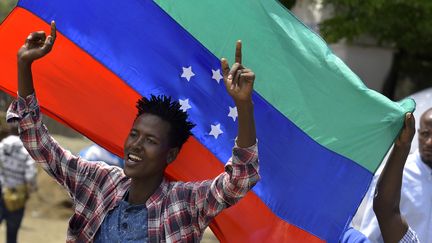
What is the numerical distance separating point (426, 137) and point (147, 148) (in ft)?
7.10

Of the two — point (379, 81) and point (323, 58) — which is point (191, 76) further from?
point (379, 81)

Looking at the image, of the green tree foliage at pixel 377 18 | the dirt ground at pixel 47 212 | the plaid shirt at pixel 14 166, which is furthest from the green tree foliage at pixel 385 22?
the dirt ground at pixel 47 212

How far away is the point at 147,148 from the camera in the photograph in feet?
12.5

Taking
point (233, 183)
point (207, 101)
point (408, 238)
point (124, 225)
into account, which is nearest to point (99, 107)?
point (207, 101)

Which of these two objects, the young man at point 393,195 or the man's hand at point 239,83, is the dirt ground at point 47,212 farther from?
the man's hand at point 239,83

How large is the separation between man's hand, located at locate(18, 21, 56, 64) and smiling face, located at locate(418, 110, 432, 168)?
249 cm

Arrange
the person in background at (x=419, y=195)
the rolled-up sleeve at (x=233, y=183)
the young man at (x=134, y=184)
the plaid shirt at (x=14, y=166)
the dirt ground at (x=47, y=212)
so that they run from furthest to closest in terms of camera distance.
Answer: the dirt ground at (x=47, y=212) → the plaid shirt at (x=14, y=166) → the person in background at (x=419, y=195) → the young man at (x=134, y=184) → the rolled-up sleeve at (x=233, y=183)

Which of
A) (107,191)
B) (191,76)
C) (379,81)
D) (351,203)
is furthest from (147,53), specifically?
(379,81)

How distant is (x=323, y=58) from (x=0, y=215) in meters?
5.70

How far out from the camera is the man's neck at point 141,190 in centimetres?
387

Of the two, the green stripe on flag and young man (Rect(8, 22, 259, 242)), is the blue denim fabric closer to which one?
young man (Rect(8, 22, 259, 242))

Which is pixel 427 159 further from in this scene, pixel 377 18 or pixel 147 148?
pixel 377 18

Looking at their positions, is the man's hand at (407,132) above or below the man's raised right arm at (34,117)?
below

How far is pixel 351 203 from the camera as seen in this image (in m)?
4.20
